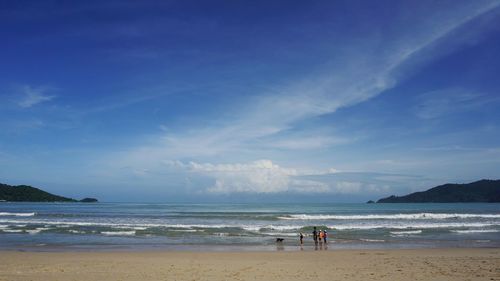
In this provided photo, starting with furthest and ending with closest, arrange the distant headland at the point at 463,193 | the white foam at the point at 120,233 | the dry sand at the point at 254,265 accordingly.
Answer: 1. the distant headland at the point at 463,193
2. the white foam at the point at 120,233
3. the dry sand at the point at 254,265

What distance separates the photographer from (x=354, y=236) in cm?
2856

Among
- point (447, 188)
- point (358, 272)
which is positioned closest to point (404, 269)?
point (358, 272)

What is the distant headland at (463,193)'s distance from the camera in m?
154

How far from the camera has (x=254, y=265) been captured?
49.7 ft

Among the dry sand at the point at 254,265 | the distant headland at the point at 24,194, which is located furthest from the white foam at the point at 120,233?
the distant headland at the point at 24,194

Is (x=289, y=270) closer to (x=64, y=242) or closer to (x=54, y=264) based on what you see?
(x=54, y=264)

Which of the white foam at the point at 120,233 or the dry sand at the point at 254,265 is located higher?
the dry sand at the point at 254,265

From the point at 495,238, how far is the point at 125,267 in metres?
24.5

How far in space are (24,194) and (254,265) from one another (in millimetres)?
176813

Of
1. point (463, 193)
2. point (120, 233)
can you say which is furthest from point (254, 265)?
point (463, 193)

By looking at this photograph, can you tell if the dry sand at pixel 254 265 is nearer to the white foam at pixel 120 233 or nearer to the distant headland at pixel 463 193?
the white foam at pixel 120 233

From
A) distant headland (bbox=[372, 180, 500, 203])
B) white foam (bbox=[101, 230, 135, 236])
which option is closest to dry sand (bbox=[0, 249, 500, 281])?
white foam (bbox=[101, 230, 135, 236])

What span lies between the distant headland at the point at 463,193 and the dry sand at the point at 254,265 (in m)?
156

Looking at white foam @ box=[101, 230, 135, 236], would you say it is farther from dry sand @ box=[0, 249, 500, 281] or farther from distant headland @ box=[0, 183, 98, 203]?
distant headland @ box=[0, 183, 98, 203]
